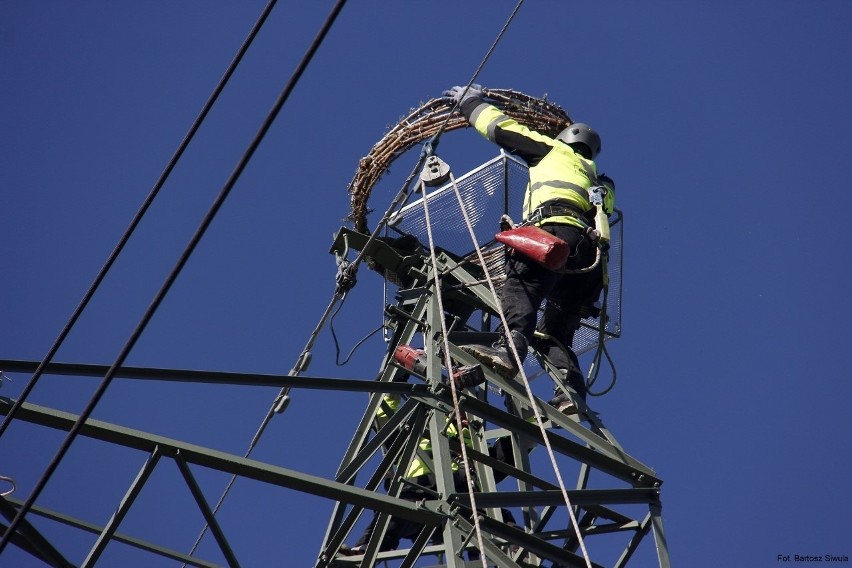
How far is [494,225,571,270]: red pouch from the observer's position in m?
9.07

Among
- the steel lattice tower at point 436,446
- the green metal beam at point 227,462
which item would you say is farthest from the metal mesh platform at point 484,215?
the green metal beam at point 227,462

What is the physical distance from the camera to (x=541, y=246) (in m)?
9.09

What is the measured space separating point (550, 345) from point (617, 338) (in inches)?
36.1

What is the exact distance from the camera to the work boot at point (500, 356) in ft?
29.3

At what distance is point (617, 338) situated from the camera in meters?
11.2

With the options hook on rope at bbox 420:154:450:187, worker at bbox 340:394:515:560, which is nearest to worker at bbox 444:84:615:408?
hook on rope at bbox 420:154:450:187

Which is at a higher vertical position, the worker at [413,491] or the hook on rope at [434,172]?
the hook on rope at [434,172]

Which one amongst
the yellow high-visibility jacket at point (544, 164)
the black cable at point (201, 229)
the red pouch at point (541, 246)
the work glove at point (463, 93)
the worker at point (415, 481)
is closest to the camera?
the black cable at point (201, 229)

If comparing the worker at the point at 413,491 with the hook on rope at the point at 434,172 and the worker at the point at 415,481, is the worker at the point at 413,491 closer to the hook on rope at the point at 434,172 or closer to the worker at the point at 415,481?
the worker at the point at 415,481

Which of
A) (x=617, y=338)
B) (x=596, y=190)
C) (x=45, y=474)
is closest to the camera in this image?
(x=45, y=474)

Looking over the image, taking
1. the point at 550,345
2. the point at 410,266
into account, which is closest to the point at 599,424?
the point at 550,345

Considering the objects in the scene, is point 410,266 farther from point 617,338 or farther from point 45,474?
point 45,474

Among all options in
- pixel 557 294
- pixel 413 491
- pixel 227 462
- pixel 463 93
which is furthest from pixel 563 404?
pixel 227 462

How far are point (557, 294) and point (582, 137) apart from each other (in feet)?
4.82
